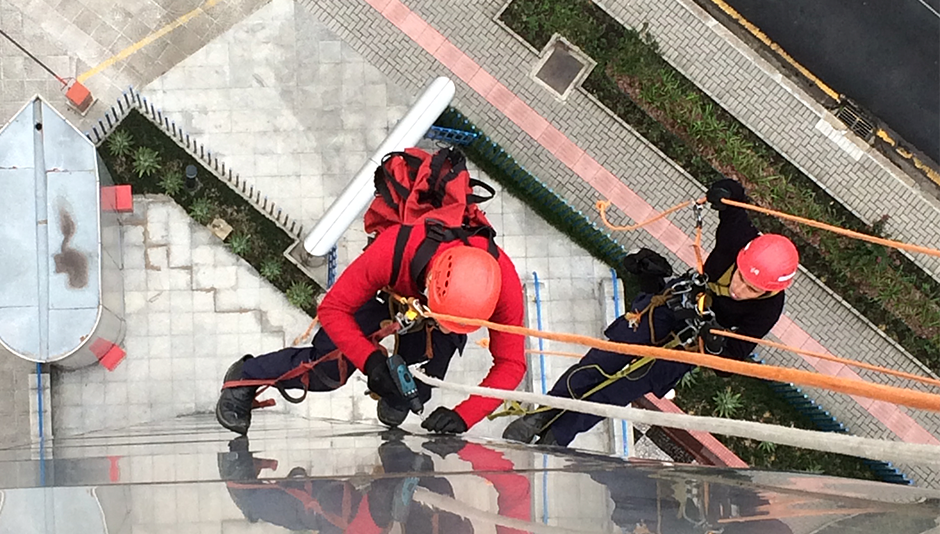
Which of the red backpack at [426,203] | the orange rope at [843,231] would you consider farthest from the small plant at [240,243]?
the orange rope at [843,231]

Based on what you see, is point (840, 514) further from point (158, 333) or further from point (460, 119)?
point (158, 333)

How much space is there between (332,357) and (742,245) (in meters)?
3.33

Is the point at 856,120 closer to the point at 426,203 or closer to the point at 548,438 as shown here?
the point at 548,438

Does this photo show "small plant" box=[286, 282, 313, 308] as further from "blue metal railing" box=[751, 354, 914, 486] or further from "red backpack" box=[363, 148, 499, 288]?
"blue metal railing" box=[751, 354, 914, 486]

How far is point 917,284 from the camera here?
27.8ft

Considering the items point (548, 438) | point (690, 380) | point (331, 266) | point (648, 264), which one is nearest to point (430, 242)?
point (648, 264)

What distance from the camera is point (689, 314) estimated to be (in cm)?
568

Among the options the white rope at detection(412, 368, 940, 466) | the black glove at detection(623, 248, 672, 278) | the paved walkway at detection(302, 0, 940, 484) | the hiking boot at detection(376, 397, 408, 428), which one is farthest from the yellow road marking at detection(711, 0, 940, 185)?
the white rope at detection(412, 368, 940, 466)

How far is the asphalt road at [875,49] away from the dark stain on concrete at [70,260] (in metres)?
7.78

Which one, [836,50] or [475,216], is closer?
[475,216]

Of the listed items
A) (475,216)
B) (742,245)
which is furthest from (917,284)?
(475,216)

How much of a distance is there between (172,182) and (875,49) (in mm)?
8560

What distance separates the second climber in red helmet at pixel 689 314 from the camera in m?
5.18

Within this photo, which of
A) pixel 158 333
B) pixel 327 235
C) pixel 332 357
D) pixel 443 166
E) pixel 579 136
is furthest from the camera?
pixel 579 136
